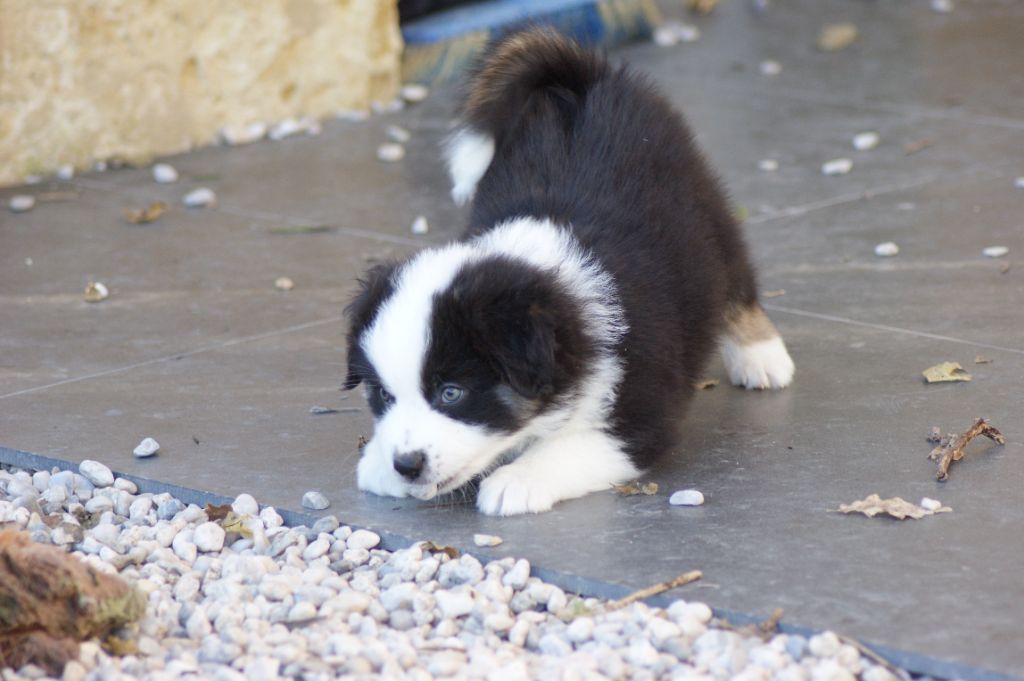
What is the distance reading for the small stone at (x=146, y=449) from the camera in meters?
3.74

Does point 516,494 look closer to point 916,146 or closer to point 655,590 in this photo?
point 655,590

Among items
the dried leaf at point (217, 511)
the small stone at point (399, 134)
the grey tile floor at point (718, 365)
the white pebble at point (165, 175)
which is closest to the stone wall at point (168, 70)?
the grey tile floor at point (718, 365)

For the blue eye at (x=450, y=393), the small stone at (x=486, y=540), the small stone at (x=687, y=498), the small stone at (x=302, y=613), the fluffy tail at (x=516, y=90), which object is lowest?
the small stone at (x=687, y=498)

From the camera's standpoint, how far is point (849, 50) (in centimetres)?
935

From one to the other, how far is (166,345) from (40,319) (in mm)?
541

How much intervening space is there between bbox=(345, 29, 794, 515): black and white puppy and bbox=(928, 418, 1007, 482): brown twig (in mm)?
627

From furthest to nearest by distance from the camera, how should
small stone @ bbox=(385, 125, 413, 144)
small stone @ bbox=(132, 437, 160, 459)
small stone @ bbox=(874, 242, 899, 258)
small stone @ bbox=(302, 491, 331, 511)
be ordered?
1. small stone @ bbox=(385, 125, 413, 144)
2. small stone @ bbox=(874, 242, 899, 258)
3. small stone @ bbox=(132, 437, 160, 459)
4. small stone @ bbox=(302, 491, 331, 511)

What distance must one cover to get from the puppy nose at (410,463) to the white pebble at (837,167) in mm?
3960

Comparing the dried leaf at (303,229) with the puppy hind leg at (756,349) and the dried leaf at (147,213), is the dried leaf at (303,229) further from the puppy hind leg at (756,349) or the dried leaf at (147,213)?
the puppy hind leg at (756,349)

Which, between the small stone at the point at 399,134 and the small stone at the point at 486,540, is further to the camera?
the small stone at the point at 399,134

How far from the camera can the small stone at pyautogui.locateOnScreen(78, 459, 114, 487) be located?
11.8ft

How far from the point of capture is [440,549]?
3158 millimetres

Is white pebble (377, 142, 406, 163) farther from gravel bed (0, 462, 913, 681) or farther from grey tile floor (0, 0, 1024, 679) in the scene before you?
gravel bed (0, 462, 913, 681)

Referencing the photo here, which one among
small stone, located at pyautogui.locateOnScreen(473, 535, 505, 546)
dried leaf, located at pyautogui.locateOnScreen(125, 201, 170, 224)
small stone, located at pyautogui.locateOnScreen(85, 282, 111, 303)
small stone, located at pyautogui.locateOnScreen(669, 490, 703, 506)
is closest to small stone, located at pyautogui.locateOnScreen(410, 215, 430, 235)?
dried leaf, located at pyautogui.locateOnScreen(125, 201, 170, 224)
